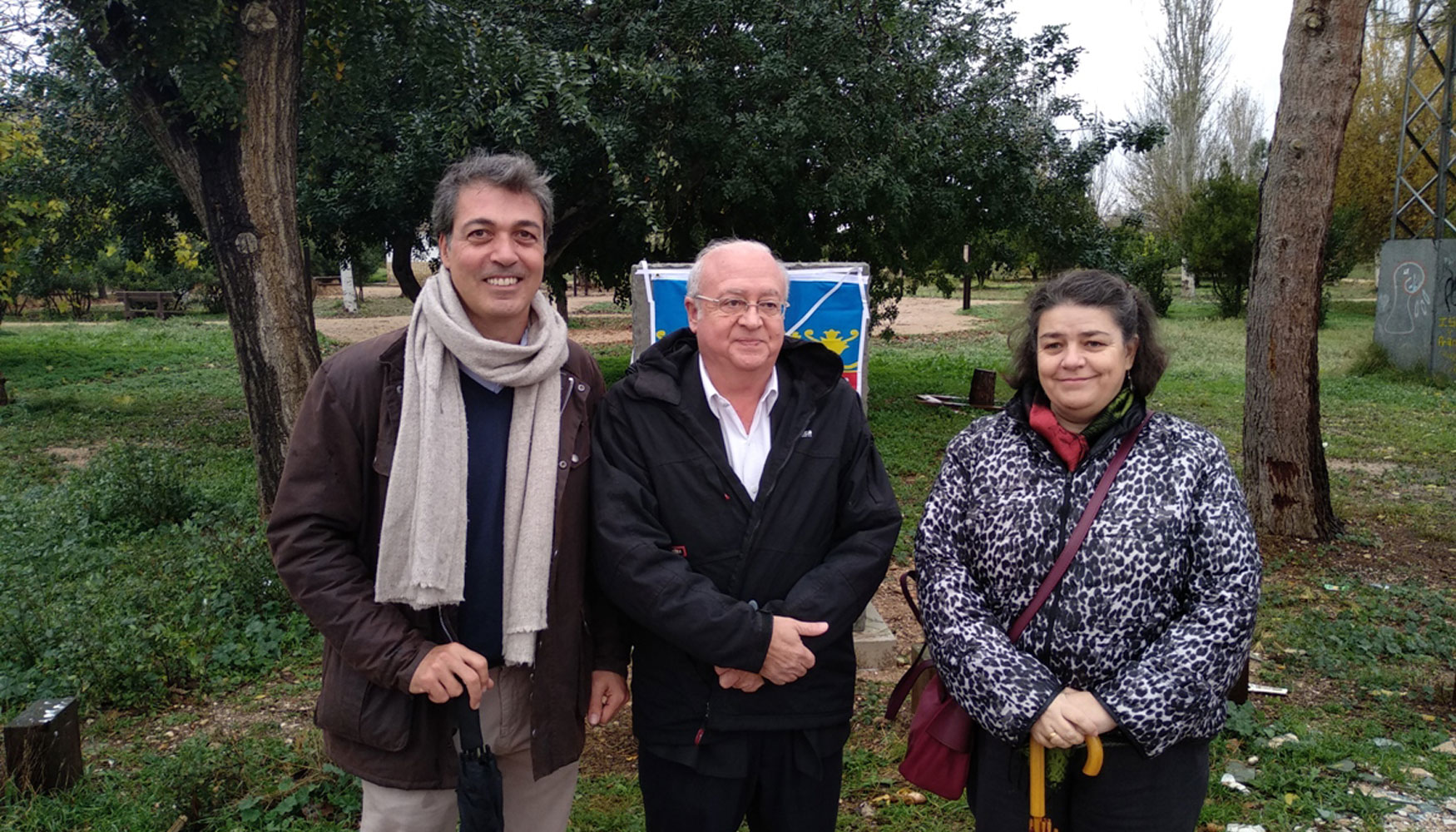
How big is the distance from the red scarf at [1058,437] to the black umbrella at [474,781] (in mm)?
1401

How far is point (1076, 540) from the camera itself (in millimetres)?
2104

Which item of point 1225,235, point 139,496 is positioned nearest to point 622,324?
point 1225,235

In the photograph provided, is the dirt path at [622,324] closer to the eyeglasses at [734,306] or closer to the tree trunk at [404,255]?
the tree trunk at [404,255]

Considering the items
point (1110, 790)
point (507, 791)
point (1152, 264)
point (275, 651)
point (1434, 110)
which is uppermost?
point (1434, 110)

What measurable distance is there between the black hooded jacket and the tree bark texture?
12.5ft

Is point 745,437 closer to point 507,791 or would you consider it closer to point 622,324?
point 507,791

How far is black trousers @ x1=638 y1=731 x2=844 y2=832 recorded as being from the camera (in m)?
2.30

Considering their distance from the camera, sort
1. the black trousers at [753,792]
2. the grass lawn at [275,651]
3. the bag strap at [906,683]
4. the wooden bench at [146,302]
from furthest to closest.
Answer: the wooden bench at [146,302]
the grass lawn at [275,651]
the bag strap at [906,683]
the black trousers at [753,792]

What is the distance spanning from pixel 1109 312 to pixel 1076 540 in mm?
521

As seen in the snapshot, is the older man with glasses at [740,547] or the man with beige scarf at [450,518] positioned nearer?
the man with beige scarf at [450,518]

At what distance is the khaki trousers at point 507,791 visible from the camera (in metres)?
2.21

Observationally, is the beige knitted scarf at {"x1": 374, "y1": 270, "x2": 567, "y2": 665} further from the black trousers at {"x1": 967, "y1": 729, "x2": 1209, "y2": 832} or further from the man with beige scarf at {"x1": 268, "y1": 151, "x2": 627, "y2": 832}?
the black trousers at {"x1": 967, "y1": 729, "x2": 1209, "y2": 832}

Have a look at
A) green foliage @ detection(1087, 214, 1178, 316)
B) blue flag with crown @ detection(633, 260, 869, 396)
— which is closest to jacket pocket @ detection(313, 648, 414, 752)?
blue flag with crown @ detection(633, 260, 869, 396)

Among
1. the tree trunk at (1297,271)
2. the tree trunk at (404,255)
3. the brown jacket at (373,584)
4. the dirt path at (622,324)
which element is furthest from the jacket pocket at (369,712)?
the dirt path at (622,324)
